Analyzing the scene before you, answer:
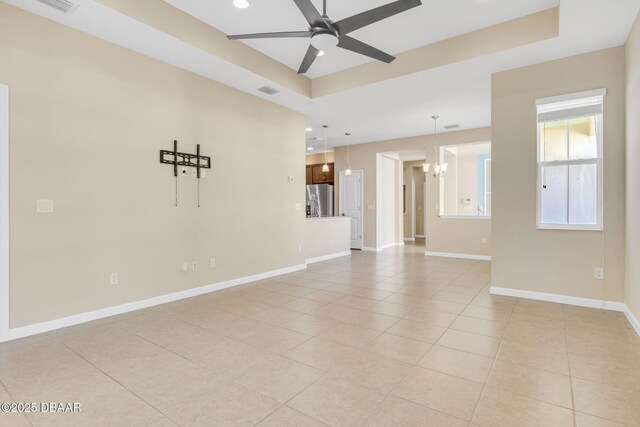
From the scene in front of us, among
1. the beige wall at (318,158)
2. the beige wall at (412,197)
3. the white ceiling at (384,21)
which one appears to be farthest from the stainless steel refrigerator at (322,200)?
the white ceiling at (384,21)

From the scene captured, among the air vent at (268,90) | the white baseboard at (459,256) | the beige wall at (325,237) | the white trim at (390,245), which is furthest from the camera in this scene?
the white trim at (390,245)

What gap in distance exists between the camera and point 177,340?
9.43 ft

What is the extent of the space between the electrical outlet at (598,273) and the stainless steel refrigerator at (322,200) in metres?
6.57

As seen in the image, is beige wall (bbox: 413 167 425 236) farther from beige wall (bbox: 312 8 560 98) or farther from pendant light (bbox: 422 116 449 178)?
beige wall (bbox: 312 8 560 98)

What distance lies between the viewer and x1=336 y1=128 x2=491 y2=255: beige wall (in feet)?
24.4

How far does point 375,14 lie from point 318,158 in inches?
337

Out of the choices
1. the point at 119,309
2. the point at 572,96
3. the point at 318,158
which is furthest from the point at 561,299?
the point at 318,158

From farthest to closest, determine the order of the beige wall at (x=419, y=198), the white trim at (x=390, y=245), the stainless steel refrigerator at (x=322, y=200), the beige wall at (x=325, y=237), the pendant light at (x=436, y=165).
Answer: the beige wall at (x=419, y=198) < the stainless steel refrigerator at (x=322, y=200) < the white trim at (x=390, y=245) < the pendant light at (x=436, y=165) < the beige wall at (x=325, y=237)

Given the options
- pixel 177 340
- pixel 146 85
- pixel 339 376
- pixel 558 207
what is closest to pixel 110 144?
pixel 146 85

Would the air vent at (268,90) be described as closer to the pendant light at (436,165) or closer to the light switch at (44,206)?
the light switch at (44,206)

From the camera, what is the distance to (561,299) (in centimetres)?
396

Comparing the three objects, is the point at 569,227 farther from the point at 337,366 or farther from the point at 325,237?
the point at 325,237

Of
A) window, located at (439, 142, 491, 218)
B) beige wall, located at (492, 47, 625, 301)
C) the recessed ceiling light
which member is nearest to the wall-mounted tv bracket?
the recessed ceiling light

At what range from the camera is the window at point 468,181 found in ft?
29.4
